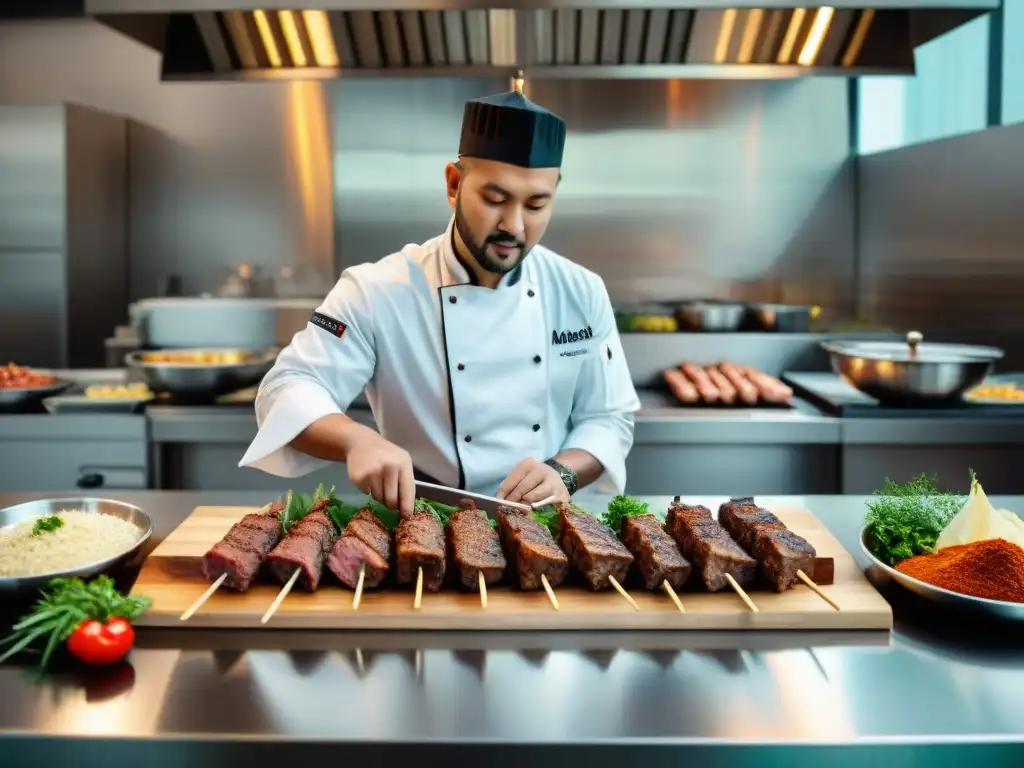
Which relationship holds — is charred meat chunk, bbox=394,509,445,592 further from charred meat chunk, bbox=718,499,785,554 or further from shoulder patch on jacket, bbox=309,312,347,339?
shoulder patch on jacket, bbox=309,312,347,339

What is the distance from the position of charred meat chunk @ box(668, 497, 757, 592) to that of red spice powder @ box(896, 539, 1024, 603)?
0.30m

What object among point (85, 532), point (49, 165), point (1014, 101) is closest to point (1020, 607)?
point (85, 532)

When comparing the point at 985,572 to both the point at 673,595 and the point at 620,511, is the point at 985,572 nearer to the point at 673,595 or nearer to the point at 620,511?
the point at 673,595

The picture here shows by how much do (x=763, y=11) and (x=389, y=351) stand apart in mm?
2650

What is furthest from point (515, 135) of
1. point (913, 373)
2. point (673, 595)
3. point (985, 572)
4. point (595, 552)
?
point (913, 373)

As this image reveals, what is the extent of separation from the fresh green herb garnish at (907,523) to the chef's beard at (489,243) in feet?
3.00

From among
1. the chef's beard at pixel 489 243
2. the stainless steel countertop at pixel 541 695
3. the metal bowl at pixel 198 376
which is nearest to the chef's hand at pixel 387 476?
the stainless steel countertop at pixel 541 695

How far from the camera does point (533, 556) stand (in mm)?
1702

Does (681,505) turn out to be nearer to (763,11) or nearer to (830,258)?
(763,11)

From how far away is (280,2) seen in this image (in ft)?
11.8

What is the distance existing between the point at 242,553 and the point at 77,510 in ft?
1.69

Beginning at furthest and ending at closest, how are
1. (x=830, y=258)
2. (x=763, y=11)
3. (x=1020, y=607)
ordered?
(x=830, y=258) → (x=763, y=11) → (x=1020, y=607)

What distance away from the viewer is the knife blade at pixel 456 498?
2.02 metres

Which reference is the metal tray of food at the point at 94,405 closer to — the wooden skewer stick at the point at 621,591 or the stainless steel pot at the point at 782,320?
the wooden skewer stick at the point at 621,591
